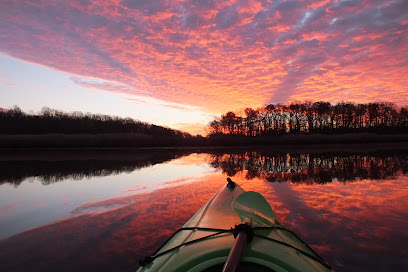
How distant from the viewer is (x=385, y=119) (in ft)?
154

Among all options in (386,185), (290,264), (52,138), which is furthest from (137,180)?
(52,138)

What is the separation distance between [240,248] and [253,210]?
0.79 metres

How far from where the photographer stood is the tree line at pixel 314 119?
151ft

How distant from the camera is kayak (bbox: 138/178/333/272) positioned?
1.68 metres

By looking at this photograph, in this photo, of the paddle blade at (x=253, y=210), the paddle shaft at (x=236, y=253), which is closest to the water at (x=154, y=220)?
the paddle blade at (x=253, y=210)

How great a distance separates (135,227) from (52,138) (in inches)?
1698

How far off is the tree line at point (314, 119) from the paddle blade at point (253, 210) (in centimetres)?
4894

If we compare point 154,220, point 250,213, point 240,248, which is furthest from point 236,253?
point 154,220

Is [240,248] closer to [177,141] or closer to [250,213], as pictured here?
[250,213]

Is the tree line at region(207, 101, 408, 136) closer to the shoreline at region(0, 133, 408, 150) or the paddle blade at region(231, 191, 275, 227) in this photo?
the shoreline at region(0, 133, 408, 150)

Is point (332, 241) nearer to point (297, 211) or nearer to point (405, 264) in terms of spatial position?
point (405, 264)

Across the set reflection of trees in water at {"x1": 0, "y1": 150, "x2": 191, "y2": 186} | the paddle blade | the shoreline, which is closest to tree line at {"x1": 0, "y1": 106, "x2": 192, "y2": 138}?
the shoreline

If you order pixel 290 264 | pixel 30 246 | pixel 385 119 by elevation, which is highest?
pixel 385 119

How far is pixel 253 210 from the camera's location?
2422mm
